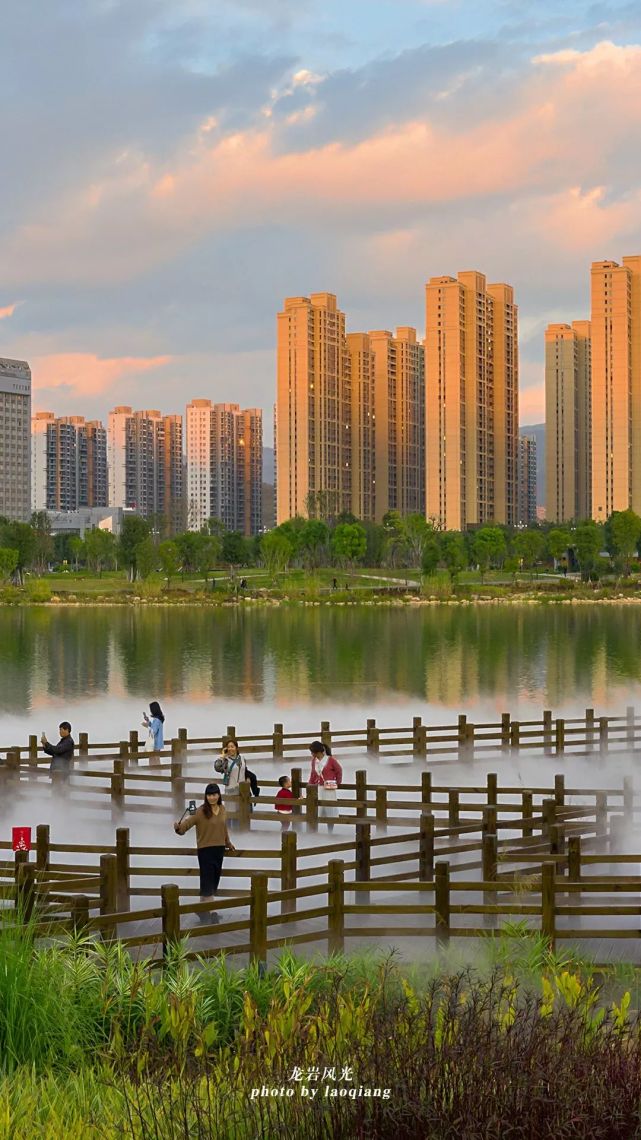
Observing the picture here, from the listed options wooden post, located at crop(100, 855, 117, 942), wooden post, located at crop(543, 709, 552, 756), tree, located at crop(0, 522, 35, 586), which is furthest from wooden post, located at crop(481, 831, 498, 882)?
tree, located at crop(0, 522, 35, 586)

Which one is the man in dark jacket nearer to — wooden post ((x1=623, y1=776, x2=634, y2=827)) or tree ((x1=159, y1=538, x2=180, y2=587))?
wooden post ((x1=623, y1=776, x2=634, y2=827))

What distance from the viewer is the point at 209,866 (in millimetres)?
14008

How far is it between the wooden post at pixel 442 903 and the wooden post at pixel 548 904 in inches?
36.1

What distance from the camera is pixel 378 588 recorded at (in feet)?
520

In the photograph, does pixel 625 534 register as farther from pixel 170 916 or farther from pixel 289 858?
pixel 170 916

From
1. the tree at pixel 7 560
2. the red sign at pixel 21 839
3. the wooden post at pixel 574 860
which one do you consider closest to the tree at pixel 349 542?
the tree at pixel 7 560

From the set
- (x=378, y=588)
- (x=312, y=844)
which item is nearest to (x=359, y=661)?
(x=312, y=844)

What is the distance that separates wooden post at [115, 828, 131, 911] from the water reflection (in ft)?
121

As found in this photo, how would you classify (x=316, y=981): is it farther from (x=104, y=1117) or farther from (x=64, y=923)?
(x=104, y=1117)

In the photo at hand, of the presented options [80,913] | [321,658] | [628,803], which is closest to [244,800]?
[628,803]

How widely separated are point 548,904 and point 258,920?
2797 mm

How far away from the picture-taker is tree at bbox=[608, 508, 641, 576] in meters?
173

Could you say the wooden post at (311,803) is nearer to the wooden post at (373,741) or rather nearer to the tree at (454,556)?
the wooden post at (373,741)

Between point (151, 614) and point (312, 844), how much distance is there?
10695 cm
